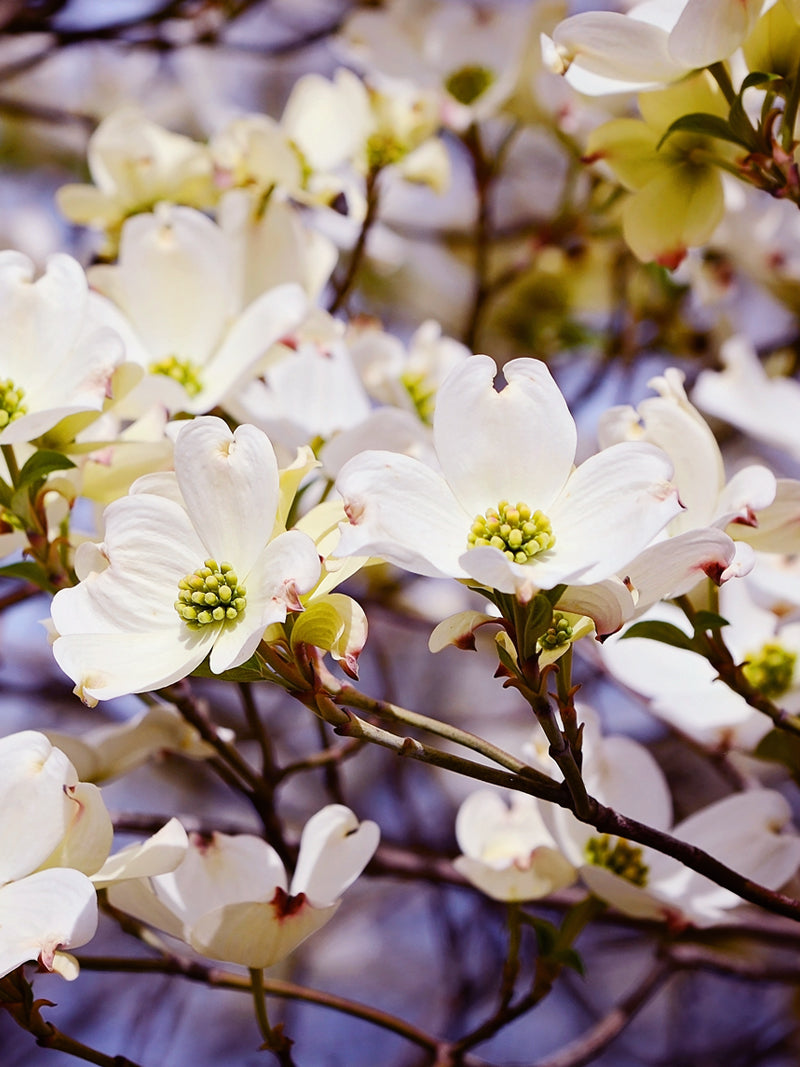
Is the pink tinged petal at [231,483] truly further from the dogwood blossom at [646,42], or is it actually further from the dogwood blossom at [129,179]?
the dogwood blossom at [129,179]

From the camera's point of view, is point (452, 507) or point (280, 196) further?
point (280, 196)

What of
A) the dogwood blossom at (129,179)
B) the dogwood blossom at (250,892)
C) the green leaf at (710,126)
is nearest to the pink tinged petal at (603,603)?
the dogwood blossom at (250,892)

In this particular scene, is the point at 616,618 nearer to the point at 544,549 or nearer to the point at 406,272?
the point at 544,549

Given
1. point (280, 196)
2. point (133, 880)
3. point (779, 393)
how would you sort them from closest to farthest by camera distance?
point (133, 880) < point (280, 196) < point (779, 393)

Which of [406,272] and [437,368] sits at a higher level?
[437,368]

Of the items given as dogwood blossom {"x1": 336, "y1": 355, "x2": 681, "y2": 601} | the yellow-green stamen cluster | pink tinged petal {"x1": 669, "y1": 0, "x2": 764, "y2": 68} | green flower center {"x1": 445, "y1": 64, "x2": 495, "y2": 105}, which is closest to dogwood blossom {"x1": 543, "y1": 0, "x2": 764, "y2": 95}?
pink tinged petal {"x1": 669, "y1": 0, "x2": 764, "y2": 68}

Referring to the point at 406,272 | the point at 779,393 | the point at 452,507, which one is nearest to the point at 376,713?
the point at 452,507
